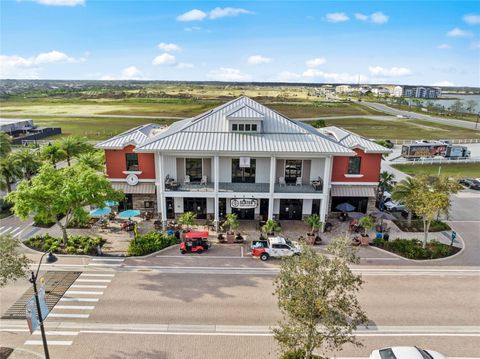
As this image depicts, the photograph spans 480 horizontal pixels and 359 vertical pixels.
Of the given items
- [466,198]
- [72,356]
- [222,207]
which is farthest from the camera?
[466,198]

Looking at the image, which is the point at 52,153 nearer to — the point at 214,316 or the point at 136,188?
the point at 136,188

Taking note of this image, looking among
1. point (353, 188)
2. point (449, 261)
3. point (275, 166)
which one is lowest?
point (449, 261)

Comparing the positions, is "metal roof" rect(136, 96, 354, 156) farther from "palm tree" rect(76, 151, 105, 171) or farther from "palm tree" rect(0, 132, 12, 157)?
"palm tree" rect(0, 132, 12, 157)

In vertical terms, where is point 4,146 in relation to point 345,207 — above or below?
above

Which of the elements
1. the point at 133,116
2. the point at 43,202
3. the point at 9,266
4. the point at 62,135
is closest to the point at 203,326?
the point at 9,266

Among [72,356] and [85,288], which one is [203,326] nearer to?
[72,356]

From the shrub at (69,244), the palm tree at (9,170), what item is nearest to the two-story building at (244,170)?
the shrub at (69,244)

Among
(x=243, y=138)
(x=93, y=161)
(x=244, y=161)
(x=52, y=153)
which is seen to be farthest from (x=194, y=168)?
(x=52, y=153)
